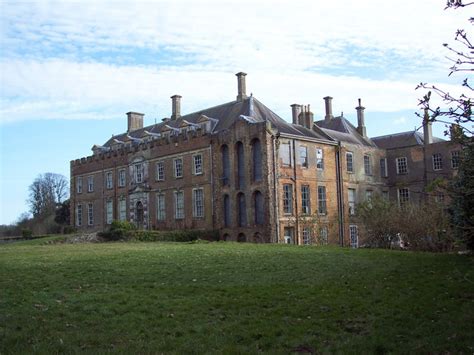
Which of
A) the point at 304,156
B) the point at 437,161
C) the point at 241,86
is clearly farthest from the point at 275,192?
the point at 437,161

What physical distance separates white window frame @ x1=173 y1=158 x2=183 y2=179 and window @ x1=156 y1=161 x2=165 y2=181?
1.70m

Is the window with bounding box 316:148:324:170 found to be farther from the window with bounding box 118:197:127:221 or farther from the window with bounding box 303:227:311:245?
the window with bounding box 118:197:127:221

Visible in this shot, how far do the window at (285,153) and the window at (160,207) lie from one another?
1191 centimetres

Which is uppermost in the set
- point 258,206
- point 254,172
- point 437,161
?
point 437,161

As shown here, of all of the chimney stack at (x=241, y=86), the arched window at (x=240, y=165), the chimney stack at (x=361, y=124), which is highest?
the chimney stack at (x=241, y=86)

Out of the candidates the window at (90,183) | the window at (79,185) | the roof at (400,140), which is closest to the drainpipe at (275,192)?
the roof at (400,140)

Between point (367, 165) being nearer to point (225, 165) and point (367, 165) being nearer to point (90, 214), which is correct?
point (225, 165)

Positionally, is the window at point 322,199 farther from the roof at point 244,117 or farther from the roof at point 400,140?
the roof at point 400,140

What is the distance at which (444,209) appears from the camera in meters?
23.6

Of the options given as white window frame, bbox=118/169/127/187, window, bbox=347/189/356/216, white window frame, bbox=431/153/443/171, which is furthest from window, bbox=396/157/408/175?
white window frame, bbox=118/169/127/187

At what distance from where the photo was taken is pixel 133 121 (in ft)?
186

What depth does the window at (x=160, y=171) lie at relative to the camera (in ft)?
146

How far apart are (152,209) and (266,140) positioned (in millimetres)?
13795

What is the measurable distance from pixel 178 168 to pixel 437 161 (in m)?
22.4
